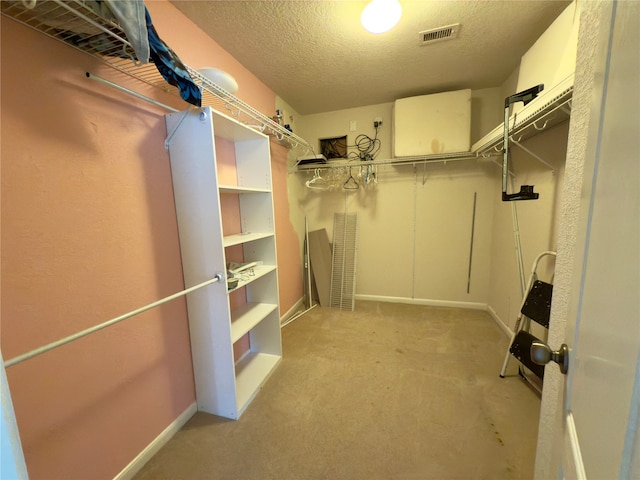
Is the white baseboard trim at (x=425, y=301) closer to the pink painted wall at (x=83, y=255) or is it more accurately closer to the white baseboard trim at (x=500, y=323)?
the white baseboard trim at (x=500, y=323)

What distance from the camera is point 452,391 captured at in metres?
1.82

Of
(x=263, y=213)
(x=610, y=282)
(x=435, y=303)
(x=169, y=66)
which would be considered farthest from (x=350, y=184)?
(x=610, y=282)

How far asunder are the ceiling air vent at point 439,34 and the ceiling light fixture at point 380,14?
467mm

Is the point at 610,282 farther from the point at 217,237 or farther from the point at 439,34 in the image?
the point at 439,34

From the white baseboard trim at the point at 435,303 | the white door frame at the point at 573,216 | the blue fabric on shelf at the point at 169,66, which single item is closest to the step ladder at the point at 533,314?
the white door frame at the point at 573,216

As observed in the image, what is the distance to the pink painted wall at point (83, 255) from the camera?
0.91 meters

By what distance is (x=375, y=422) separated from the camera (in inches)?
62.5

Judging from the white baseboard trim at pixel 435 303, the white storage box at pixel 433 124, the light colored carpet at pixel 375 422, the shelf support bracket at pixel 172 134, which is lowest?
the light colored carpet at pixel 375 422

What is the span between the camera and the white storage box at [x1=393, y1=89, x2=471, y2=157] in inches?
104

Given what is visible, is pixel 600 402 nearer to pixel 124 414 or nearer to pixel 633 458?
pixel 633 458

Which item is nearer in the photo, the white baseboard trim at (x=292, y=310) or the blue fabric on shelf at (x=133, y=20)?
the blue fabric on shelf at (x=133, y=20)

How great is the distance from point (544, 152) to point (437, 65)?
1.19 m

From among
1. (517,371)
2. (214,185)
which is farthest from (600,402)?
(517,371)

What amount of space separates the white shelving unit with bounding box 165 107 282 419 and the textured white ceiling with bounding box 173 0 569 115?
698 mm
